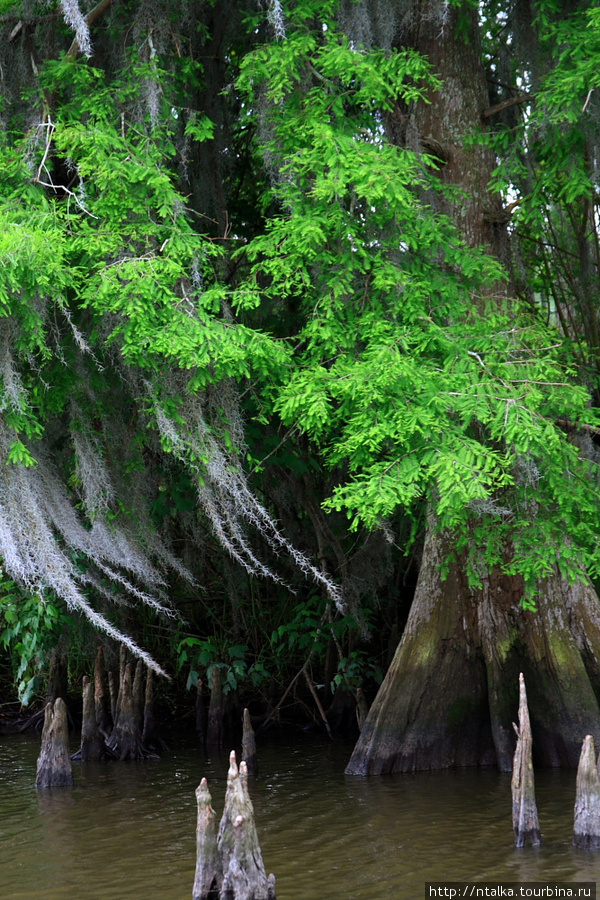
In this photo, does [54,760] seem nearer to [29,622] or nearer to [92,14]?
[29,622]

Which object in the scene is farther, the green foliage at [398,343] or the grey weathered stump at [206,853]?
the green foliage at [398,343]

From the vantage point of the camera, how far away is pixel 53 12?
23.0ft

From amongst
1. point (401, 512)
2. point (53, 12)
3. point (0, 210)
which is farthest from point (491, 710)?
point (53, 12)

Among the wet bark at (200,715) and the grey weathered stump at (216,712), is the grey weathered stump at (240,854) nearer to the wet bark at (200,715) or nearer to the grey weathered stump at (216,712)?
the grey weathered stump at (216,712)

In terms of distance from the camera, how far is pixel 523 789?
5199mm

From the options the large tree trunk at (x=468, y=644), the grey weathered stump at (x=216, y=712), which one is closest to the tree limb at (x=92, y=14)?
the large tree trunk at (x=468, y=644)

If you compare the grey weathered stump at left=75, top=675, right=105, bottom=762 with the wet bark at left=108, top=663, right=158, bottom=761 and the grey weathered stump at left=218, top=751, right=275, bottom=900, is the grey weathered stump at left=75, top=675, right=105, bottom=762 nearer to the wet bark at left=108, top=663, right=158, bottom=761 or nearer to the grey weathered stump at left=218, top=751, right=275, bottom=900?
the wet bark at left=108, top=663, right=158, bottom=761

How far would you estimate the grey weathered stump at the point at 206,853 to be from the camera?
429 centimetres

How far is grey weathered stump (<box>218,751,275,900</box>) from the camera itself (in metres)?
4.22

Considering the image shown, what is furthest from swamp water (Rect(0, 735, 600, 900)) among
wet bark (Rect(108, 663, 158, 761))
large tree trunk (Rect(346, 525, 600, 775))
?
wet bark (Rect(108, 663, 158, 761))

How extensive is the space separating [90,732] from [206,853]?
4.65 metres

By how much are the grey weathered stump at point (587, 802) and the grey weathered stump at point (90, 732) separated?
4.65 m

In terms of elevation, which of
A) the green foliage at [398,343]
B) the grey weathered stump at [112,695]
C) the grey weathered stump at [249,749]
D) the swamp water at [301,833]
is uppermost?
the green foliage at [398,343]

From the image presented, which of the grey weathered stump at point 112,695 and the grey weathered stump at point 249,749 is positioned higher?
the grey weathered stump at point 112,695
